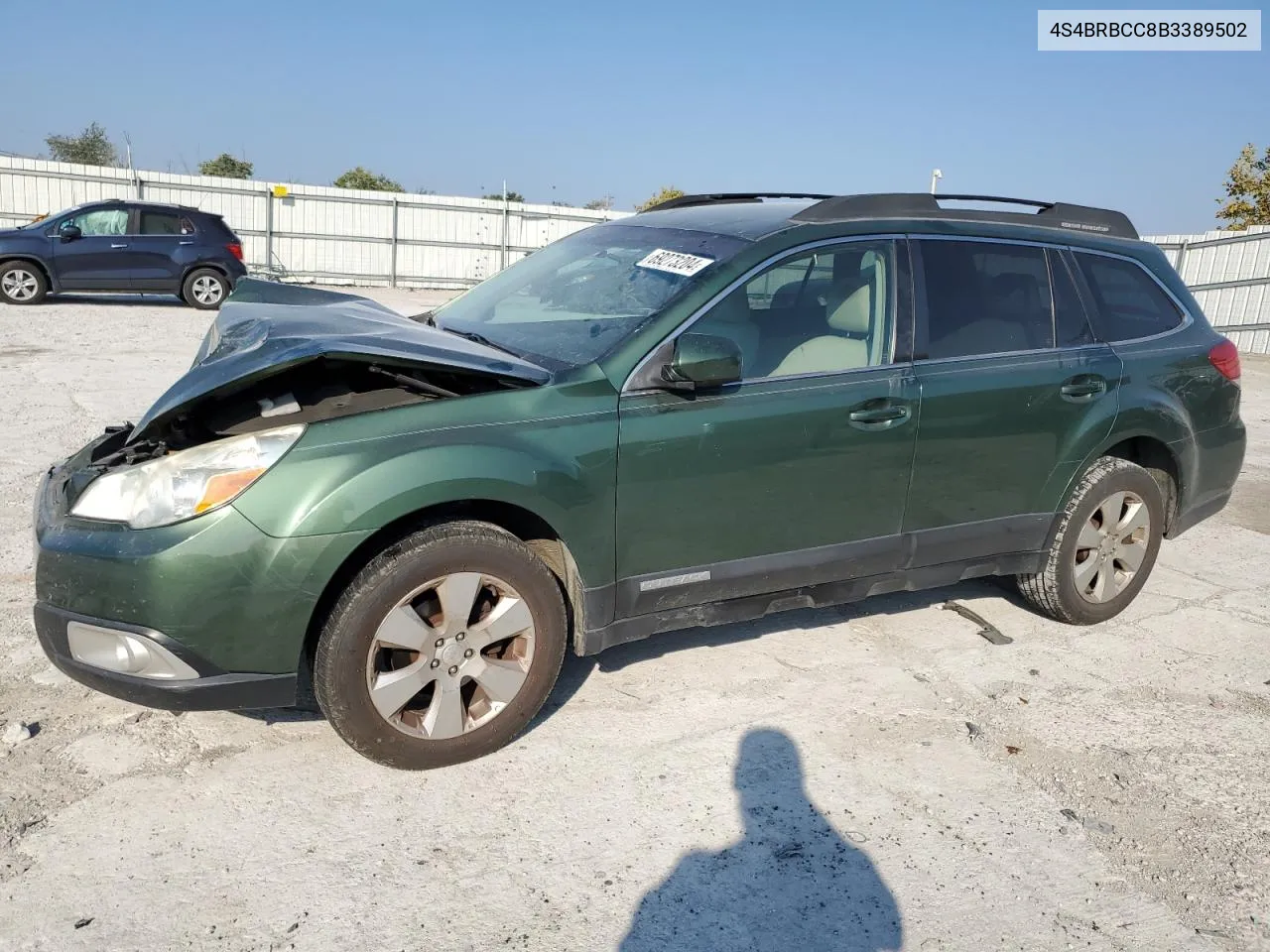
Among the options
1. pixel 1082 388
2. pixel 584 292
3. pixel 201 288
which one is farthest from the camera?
pixel 201 288

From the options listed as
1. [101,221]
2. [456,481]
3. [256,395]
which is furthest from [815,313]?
[101,221]

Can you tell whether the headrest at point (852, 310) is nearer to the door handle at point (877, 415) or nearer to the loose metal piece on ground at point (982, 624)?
the door handle at point (877, 415)

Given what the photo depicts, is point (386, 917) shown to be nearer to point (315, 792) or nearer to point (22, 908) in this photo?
point (315, 792)

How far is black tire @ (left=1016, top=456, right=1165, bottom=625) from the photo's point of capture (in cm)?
434

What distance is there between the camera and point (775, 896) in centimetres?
263

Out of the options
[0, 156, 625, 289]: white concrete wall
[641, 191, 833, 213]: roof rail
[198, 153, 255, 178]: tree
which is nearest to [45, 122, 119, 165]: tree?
[198, 153, 255, 178]: tree

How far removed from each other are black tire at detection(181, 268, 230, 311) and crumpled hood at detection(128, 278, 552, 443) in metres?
12.8

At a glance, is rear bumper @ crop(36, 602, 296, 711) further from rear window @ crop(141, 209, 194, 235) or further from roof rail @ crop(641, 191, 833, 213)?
rear window @ crop(141, 209, 194, 235)

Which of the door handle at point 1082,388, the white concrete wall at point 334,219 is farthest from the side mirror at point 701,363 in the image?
the white concrete wall at point 334,219

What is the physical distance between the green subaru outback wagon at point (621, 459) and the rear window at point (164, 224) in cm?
1248

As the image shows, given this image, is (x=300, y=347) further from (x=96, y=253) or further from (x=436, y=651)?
(x=96, y=253)

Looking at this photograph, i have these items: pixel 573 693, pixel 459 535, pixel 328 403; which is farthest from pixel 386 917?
pixel 328 403

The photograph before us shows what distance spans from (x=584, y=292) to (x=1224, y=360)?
3.17 metres

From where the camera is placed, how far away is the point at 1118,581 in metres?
4.61
